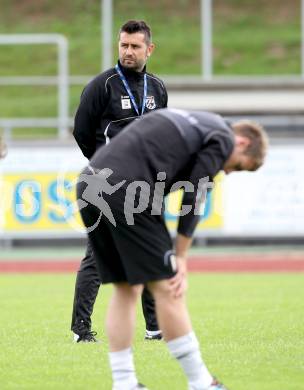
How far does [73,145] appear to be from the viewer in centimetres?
2117

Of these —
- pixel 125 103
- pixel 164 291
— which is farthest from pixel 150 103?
pixel 164 291

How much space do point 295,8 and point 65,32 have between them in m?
6.50

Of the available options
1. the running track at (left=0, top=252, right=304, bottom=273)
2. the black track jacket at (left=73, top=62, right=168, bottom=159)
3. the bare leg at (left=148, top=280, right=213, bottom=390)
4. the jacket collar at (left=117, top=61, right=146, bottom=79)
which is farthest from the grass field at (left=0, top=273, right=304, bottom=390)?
the running track at (left=0, top=252, right=304, bottom=273)

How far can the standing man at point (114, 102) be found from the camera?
8.66 meters

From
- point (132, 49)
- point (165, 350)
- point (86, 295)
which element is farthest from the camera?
point (86, 295)

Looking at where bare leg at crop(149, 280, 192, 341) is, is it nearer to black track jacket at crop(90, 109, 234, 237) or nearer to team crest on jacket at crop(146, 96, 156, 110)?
black track jacket at crop(90, 109, 234, 237)

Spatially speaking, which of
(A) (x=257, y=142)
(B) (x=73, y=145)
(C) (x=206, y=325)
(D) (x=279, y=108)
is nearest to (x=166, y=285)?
(A) (x=257, y=142)

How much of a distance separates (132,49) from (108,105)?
480 millimetres

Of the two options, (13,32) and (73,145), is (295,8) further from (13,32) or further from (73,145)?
(73,145)

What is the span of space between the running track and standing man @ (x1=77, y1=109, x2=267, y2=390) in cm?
1130

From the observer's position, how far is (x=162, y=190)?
6469mm

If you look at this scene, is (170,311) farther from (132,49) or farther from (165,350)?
(132,49)

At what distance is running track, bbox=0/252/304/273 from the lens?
1784 centimetres

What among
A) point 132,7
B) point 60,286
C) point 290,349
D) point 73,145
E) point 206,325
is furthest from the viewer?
point 132,7
